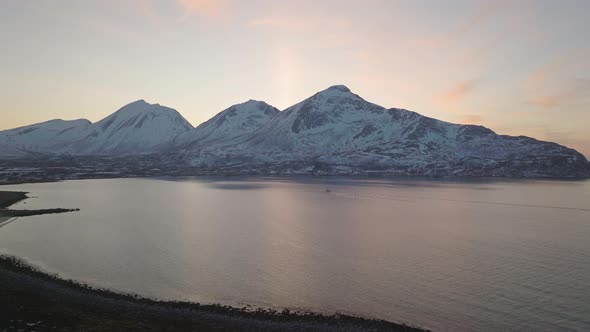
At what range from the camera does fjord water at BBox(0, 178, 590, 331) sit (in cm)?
4319

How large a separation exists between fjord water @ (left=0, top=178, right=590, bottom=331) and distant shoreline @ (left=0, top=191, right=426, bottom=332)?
3.26 meters

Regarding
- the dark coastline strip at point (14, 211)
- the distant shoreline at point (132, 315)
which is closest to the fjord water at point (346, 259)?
the distant shoreline at point (132, 315)

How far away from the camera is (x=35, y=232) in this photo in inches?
3157

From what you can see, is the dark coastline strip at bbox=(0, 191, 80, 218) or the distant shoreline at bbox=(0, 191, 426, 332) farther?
the dark coastline strip at bbox=(0, 191, 80, 218)

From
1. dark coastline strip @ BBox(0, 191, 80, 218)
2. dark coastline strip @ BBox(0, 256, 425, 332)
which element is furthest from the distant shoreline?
dark coastline strip @ BBox(0, 191, 80, 218)

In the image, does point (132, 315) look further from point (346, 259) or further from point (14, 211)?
point (14, 211)

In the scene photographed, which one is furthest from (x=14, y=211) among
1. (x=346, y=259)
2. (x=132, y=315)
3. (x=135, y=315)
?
(x=346, y=259)

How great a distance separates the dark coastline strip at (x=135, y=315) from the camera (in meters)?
35.9

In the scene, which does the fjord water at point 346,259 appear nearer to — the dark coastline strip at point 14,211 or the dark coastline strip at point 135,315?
the dark coastline strip at point 135,315

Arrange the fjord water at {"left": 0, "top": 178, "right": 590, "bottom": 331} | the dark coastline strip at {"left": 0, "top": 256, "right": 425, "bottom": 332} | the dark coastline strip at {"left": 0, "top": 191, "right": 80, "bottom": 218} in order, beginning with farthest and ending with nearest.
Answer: the dark coastline strip at {"left": 0, "top": 191, "right": 80, "bottom": 218}, the fjord water at {"left": 0, "top": 178, "right": 590, "bottom": 331}, the dark coastline strip at {"left": 0, "top": 256, "right": 425, "bottom": 332}

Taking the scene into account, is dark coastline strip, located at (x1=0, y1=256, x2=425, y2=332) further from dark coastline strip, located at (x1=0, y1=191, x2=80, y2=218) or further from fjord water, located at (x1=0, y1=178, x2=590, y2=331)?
dark coastline strip, located at (x1=0, y1=191, x2=80, y2=218)

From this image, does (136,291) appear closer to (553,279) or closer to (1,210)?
(553,279)

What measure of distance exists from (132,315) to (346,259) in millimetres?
34597

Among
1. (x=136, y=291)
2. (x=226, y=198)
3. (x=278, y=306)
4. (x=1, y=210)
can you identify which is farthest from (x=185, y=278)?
(x=226, y=198)
